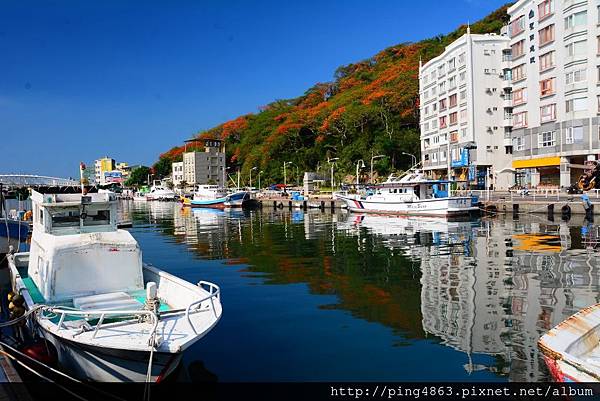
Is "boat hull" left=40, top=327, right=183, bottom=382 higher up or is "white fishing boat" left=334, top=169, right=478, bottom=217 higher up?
"white fishing boat" left=334, top=169, right=478, bottom=217

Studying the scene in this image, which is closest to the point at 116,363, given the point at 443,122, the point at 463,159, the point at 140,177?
the point at 463,159

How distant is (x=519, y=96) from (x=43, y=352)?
53.5 meters

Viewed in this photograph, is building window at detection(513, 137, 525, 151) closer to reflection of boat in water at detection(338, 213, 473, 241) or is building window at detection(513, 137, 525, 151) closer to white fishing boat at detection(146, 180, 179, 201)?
reflection of boat in water at detection(338, 213, 473, 241)

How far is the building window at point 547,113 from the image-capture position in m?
46.7

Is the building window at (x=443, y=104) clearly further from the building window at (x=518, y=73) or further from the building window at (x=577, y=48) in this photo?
the building window at (x=577, y=48)

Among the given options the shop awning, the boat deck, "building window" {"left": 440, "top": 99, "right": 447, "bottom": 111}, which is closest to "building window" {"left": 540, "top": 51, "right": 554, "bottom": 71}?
the shop awning

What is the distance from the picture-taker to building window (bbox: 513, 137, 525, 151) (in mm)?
52094

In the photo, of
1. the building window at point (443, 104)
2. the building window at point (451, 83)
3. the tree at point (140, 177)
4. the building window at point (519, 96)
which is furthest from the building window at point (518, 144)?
the tree at point (140, 177)

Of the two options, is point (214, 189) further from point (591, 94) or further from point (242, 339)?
point (242, 339)

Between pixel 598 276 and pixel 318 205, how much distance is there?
4846cm

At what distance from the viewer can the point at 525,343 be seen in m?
10.5

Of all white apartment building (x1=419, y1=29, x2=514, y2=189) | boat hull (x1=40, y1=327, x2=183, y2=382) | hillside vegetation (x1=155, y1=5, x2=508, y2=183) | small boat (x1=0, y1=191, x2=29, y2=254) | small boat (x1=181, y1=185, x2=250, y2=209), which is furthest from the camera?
hillside vegetation (x1=155, y1=5, x2=508, y2=183)

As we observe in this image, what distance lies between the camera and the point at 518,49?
5272 centimetres

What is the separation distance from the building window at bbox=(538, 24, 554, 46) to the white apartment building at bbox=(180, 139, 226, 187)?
8198 cm
